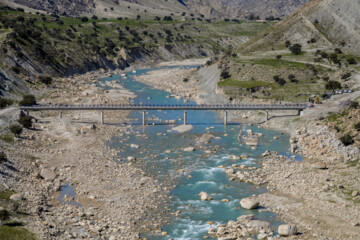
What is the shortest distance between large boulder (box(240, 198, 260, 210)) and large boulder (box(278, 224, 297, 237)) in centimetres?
619

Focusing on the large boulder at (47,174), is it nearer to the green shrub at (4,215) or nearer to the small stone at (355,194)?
the green shrub at (4,215)

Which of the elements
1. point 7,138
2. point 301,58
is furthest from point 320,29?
point 7,138

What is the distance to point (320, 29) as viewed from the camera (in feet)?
522

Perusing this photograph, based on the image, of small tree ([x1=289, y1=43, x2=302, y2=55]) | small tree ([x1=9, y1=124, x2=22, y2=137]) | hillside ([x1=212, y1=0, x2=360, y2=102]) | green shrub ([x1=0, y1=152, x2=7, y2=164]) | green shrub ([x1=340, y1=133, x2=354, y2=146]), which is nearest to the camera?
green shrub ([x1=0, y1=152, x2=7, y2=164])

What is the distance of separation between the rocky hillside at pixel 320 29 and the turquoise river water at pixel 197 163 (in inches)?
2509

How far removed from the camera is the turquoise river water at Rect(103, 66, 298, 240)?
49250 mm

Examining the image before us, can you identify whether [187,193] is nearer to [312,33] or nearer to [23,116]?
[23,116]

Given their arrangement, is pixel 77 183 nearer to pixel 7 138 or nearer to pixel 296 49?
pixel 7 138

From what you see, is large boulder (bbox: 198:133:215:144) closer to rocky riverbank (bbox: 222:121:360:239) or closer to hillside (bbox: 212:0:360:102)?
rocky riverbank (bbox: 222:121:360:239)

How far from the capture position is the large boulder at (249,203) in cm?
5119

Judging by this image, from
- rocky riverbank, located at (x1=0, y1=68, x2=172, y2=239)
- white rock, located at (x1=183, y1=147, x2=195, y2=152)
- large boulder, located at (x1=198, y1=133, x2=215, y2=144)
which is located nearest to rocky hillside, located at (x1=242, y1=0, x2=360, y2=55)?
→ large boulder, located at (x1=198, y1=133, x2=215, y2=144)

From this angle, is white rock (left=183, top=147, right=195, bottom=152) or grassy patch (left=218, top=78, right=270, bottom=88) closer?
white rock (left=183, top=147, right=195, bottom=152)

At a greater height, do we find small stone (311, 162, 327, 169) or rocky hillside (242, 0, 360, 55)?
rocky hillside (242, 0, 360, 55)

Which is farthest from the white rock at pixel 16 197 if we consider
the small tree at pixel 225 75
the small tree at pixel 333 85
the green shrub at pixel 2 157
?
the small tree at pixel 225 75
